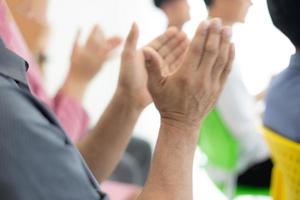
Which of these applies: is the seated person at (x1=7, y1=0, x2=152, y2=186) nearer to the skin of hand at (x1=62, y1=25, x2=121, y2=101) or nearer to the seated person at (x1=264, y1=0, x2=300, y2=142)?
the skin of hand at (x1=62, y1=25, x2=121, y2=101)

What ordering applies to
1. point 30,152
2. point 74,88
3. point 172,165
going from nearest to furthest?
1. point 30,152
2. point 172,165
3. point 74,88

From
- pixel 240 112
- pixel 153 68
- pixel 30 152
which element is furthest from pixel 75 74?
pixel 240 112

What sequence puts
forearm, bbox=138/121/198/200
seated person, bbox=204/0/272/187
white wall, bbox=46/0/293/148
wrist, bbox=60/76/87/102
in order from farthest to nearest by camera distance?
white wall, bbox=46/0/293/148 → seated person, bbox=204/0/272/187 → wrist, bbox=60/76/87/102 → forearm, bbox=138/121/198/200

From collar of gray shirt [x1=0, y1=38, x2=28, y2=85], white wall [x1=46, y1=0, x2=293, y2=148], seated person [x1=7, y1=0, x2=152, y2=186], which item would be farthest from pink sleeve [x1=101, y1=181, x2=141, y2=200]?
collar of gray shirt [x1=0, y1=38, x2=28, y2=85]

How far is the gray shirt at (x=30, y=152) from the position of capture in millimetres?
545

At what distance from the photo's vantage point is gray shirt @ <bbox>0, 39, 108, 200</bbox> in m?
0.54

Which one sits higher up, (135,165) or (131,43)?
(131,43)

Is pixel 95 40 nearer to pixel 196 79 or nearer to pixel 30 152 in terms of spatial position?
pixel 196 79

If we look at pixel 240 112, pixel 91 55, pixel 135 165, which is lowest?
pixel 135 165

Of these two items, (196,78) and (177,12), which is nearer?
(196,78)

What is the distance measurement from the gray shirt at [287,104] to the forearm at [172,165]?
428 millimetres

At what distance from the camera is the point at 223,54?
78 centimetres

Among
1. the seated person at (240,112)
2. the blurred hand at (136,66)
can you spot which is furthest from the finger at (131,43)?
the seated person at (240,112)

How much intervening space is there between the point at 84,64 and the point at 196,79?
1.68 feet
